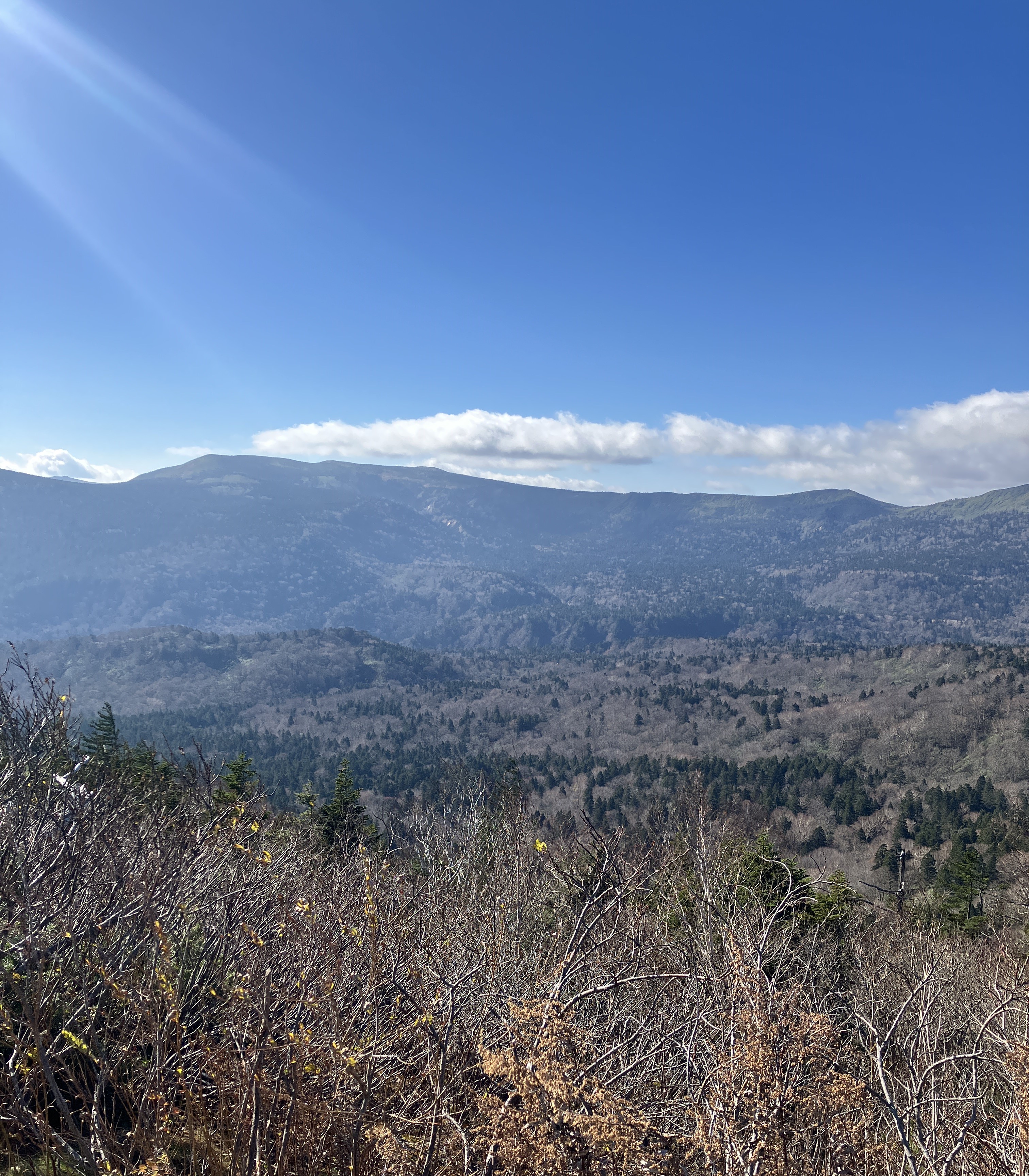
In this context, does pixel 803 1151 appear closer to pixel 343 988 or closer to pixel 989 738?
pixel 343 988

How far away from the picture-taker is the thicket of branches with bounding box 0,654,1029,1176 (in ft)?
10.5

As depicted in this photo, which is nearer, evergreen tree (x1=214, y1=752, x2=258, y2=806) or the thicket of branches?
the thicket of branches

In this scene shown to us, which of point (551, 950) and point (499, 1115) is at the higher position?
point (499, 1115)

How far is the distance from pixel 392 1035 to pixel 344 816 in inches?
1200

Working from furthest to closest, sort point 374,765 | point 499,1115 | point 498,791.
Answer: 1. point 374,765
2. point 498,791
3. point 499,1115

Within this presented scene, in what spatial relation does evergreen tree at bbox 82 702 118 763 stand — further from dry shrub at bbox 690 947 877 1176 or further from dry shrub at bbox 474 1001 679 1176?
dry shrub at bbox 690 947 877 1176

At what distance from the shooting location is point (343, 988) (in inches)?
221

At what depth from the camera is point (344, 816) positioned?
113ft

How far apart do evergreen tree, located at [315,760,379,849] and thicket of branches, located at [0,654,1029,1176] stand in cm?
2030

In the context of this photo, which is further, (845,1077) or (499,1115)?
(845,1077)

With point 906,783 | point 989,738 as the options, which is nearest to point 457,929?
point 906,783

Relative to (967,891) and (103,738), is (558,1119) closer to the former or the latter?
(967,891)

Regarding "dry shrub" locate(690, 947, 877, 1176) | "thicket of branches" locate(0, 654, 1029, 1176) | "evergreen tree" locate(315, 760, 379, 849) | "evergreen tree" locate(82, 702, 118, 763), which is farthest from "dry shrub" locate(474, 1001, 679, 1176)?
"evergreen tree" locate(82, 702, 118, 763)

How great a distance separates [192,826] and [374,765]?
177 m
